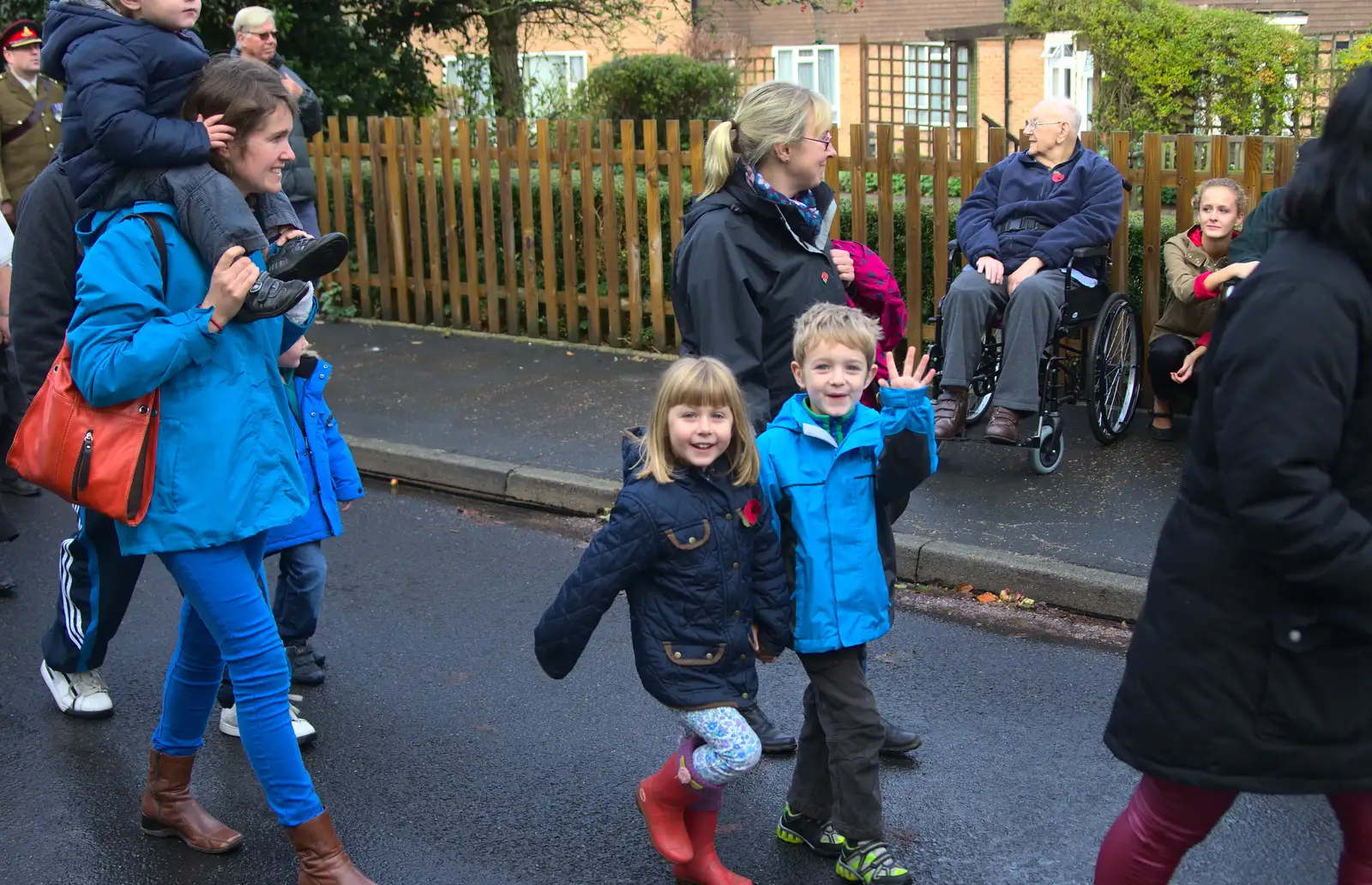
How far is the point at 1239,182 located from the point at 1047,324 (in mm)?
1443

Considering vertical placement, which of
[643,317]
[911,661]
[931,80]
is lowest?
[911,661]

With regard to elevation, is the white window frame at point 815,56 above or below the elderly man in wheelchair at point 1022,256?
above

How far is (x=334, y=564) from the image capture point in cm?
604

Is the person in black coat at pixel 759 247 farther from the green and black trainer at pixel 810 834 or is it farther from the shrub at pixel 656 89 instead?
the shrub at pixel 656 89

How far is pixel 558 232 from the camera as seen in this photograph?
10.1 meters

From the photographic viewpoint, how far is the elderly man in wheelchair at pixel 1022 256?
6551 mm

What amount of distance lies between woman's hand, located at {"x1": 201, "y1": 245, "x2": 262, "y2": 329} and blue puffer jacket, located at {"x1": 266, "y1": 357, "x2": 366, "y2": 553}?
109 centimetres

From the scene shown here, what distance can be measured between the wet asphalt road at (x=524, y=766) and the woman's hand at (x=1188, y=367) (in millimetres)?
2301

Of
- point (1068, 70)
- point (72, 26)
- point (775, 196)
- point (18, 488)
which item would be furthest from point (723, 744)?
point (1068, 70)

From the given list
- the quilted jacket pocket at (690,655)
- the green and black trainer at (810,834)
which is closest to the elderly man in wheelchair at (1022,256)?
the green and black trainer at (810,834)

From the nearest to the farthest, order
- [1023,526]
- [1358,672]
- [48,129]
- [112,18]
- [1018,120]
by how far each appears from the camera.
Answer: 1. [1358,672]
2. [112,18]
3. [1023,526]
4. [48,129]
5. [1018,120]

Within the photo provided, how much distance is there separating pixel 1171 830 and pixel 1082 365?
465cm

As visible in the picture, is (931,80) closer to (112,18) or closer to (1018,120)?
(1018,120)

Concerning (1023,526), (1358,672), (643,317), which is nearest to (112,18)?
(1358,672)
